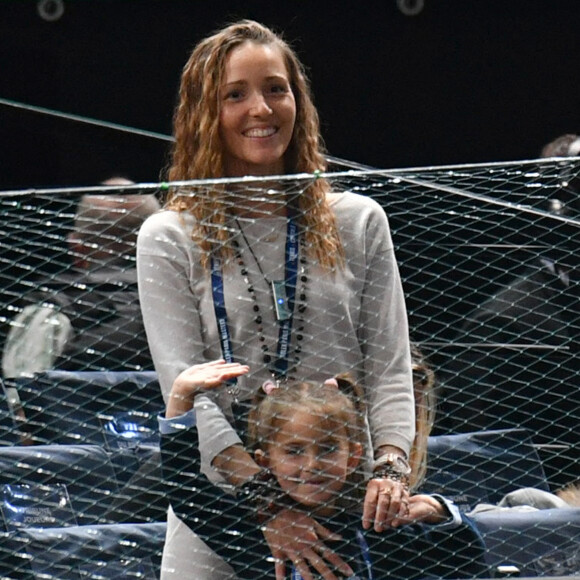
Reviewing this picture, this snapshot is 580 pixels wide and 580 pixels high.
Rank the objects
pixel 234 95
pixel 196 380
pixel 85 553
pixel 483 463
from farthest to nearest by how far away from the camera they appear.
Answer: pixel 483 463 → pixel 85 553 → pixel 234 95 → pixel 196 380

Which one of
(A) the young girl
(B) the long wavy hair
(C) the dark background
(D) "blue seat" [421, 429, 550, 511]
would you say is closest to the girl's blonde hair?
(A) the young girl

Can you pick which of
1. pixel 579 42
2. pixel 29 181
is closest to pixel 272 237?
pixel 29 181

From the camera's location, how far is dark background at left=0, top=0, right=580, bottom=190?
3.97 meters

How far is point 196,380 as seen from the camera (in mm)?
1593

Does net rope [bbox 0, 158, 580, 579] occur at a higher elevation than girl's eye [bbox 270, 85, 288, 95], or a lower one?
lower

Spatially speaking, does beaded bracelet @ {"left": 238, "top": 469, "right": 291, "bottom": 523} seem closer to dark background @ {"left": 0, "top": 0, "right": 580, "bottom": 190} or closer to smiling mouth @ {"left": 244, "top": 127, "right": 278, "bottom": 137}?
smiling mouth @ {"left": 244, "top": 127, "right": 278, "bottom": 137}

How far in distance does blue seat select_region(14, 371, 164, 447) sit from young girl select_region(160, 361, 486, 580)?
2.00ft

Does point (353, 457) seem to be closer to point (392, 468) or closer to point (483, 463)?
point (392, 468)

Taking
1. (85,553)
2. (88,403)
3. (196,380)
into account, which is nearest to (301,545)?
(196,380)

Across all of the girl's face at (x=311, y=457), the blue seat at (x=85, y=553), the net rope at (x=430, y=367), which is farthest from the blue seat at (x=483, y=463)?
the girl's face at (x=311, y=457)

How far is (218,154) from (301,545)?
53 cm

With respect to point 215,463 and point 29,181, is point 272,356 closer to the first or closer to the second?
point 215,463

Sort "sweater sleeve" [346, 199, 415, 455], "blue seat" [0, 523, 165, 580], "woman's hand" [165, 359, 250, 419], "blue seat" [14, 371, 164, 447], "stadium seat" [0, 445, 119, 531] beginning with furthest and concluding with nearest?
"blue seat" [14, 371, 164, 447] → "stadium seat" [0, 445, 119, 531] → "blue seat" [0, 523, 165, 580] → "sweater sleeve" [346, 199, 415, 455] → "woman's hand" [165, 359, 250, 419]

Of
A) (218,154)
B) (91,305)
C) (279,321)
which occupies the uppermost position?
(218,154)
